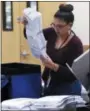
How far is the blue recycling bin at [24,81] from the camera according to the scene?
1929mm

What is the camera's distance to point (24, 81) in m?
1.96

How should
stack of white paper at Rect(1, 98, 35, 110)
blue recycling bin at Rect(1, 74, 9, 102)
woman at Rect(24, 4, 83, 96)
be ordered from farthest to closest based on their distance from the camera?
woman at Rect(24, 4, 83, 96) < blue recycling bin at Rect(1, 74, 9, 102) < stack of white paper at Rect(1, 98, 35, 110)

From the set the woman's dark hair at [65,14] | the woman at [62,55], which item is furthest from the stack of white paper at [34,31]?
the woman's dark hair at [65,14]

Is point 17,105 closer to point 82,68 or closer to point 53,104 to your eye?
point 53,104

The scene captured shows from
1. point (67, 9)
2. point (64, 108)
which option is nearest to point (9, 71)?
point (64, 108)

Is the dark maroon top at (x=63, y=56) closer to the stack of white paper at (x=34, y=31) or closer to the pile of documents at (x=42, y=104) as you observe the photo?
the stack of white paper at (x=34, y=31)

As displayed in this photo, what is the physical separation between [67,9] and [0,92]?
76 cm

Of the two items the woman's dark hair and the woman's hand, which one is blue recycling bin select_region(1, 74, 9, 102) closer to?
the woman's hand

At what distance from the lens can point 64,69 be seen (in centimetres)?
214

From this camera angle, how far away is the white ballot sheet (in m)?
1.74

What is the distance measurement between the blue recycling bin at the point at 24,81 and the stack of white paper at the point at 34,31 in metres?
0.14

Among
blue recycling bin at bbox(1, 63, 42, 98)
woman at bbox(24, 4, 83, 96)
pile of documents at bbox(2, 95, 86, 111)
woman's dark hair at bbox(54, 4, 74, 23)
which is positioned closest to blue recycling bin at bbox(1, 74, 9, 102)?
blue recycling bin at bbox(1, 63, 42, 98)

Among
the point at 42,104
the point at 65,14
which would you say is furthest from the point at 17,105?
the point at 65,14

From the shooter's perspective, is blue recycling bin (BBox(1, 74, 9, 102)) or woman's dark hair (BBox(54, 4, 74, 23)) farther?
woman's dark hair (BBox(54, 4, 74, 23))
